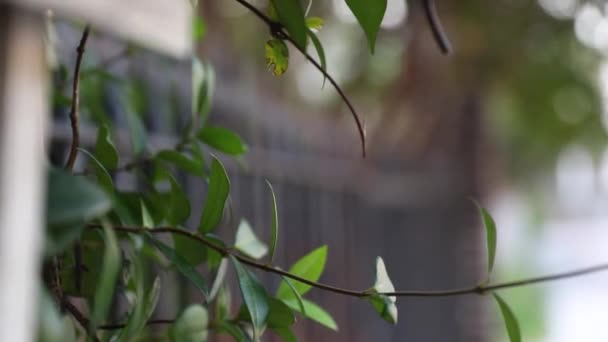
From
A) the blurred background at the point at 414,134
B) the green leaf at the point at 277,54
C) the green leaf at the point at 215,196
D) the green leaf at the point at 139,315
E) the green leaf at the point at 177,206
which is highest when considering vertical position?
the green leaf at the point at 277,54

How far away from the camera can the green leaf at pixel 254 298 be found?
0.38 m

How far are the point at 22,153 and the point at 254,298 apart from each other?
159 mm

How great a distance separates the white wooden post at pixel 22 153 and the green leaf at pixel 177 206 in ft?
0.59

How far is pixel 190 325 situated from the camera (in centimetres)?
35

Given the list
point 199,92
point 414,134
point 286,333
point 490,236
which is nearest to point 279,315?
point 286,333

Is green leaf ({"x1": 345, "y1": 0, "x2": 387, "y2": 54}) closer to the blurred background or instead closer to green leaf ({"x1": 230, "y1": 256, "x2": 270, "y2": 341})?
green leaf ({"x1": 230, "y1": 256, "x2": 270, "y2": 341})

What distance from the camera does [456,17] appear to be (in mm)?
2459

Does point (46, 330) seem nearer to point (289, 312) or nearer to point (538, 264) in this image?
point (289, 312)

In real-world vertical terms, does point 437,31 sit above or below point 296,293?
above

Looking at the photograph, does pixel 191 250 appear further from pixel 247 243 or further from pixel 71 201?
pixel 71 201

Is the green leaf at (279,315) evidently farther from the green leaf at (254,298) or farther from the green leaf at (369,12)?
the green leaf at (369,12)

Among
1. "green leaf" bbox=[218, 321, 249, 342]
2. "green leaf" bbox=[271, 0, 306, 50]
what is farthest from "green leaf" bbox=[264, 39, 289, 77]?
"green leaf" bbox=[218, 321, 249, 342]

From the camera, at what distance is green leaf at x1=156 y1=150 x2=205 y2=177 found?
21.1 inches

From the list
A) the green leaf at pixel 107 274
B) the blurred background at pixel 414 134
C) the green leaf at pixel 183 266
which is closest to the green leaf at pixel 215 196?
the green leaf at pixel 183 266
